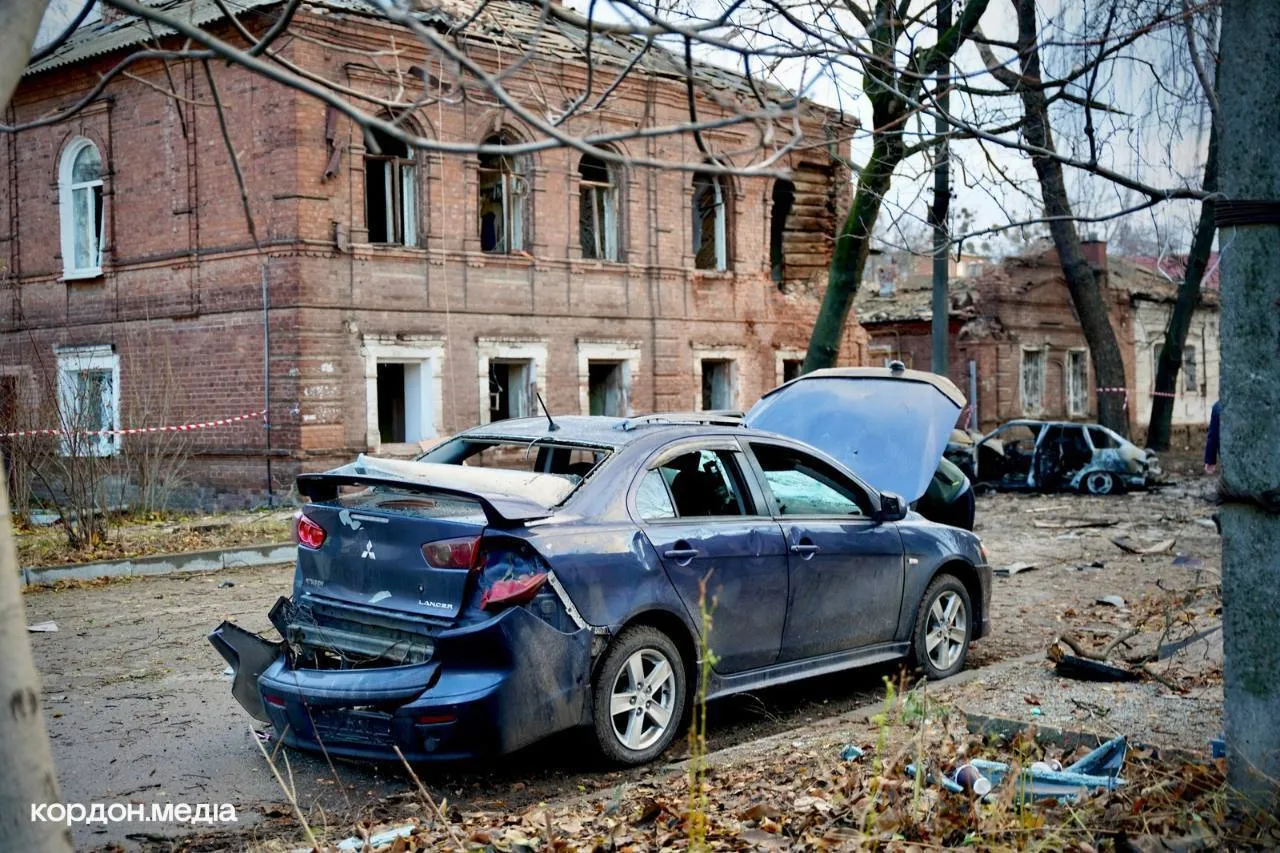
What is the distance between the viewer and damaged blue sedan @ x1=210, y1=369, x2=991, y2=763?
5.58m

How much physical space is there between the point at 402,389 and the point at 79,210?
23.4 ft

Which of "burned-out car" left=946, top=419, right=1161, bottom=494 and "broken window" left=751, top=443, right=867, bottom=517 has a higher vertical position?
"broken window" left=751, top=443, right=867, bottom=517

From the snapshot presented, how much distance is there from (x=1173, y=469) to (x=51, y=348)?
25011 mm

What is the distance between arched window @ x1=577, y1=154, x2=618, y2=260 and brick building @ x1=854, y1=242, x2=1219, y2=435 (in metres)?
14.0

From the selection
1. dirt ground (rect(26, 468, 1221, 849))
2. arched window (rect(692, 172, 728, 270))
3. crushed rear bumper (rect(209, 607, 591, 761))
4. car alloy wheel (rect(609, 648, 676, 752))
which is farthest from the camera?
arched window (rect(692, 172, 728, 270))

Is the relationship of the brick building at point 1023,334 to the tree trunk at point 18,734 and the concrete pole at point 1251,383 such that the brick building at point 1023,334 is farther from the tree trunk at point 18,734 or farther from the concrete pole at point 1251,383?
the tree trunk at point 18,734

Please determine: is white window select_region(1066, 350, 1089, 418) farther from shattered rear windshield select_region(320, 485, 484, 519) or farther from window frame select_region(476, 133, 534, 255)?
shattered rear windshield select_region(320, 485, 484, 519)

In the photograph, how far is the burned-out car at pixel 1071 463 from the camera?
23.8 m

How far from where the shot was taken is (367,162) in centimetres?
2205

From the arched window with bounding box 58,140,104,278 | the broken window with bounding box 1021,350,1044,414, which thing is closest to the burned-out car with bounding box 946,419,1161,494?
the broken window with bounding box 1021,350,1044,414

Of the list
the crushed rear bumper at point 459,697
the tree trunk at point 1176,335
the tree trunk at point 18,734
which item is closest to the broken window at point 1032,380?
the tree trunk at point 1176,335

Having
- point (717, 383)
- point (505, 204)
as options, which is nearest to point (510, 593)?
point (505, 204)

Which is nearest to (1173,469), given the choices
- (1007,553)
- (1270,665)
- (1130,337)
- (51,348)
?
(1130,337)

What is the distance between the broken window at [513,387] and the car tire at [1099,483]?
1070 cm
